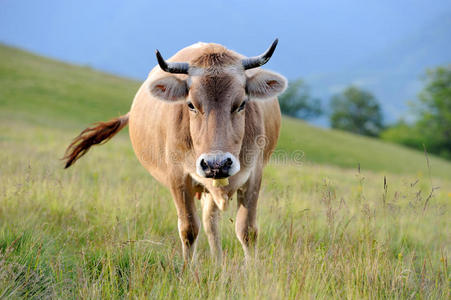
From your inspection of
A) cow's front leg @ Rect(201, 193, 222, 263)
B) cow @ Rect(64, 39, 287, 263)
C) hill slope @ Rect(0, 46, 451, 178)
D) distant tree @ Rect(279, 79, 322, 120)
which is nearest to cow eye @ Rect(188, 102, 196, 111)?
cow @ Rect(64, 39, 287, 263)

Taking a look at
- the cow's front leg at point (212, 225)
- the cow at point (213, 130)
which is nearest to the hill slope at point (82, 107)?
the cow's front leg at point (212, 225)

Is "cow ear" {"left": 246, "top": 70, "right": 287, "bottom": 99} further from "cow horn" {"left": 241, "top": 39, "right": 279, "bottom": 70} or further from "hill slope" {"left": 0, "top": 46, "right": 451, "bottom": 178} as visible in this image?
"hill slope" {"left": 0, "top": 46, "right": 451, "bottom": 178}

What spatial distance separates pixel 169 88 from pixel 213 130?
30.7 inches

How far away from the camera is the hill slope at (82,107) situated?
2642 cm

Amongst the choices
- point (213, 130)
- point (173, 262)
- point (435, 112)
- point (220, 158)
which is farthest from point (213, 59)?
point (435, 112)

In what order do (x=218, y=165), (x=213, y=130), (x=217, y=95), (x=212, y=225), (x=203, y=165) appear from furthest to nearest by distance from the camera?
(x=212, y=225)
(x=217, y=95)
(x=213, y=130)
(x=203, y=165)
(x=218, y=165)

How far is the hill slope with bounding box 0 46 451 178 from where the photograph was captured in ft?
86.7

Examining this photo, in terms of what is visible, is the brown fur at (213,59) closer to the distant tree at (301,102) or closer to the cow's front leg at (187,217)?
the cow's front leg at (187,217)

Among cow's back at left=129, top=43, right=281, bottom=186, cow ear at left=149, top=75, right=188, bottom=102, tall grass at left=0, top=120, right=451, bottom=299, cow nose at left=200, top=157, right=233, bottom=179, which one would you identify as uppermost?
cow ear at left=149, top=75, right=188, bottom=102

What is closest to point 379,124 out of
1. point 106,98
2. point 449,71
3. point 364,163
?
point 449,71

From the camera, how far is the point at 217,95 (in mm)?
3861

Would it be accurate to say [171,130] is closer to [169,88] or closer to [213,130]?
[169,88]

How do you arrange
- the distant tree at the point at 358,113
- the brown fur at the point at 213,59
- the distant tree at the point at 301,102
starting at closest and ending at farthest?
the brown fur at the point at 213,59 < the distant tree at the point at 358,113 < the distant tree at the point at 301,102

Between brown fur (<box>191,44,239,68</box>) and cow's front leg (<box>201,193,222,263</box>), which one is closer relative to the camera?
brown fur (<box>191,44,239,68</box>)
